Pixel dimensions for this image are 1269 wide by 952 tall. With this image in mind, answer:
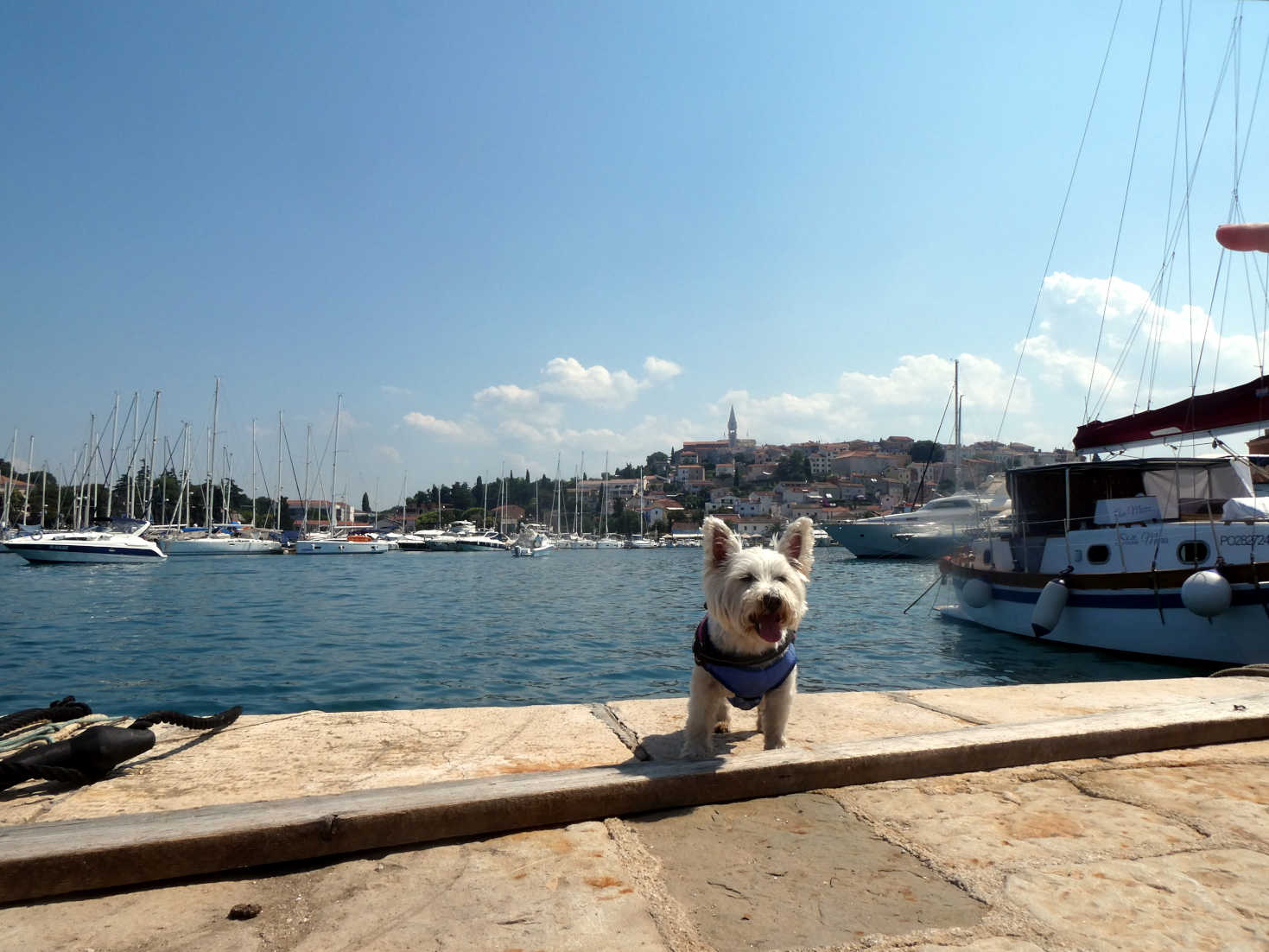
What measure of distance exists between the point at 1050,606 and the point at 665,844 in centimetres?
1351

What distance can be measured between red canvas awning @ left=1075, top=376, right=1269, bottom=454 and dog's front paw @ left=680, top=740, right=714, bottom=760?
12001mm

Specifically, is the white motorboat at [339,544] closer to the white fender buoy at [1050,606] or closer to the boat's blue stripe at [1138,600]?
the boat's blue stripe at [1138,600]

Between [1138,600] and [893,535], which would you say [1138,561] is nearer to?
[1138,600]

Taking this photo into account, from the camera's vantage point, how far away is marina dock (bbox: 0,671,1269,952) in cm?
178

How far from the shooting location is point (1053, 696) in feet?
13.8

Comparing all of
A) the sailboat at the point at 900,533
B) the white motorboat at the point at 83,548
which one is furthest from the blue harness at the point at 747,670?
the white motorboat at the point at 83,548

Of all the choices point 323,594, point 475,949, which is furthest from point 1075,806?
point 323,594

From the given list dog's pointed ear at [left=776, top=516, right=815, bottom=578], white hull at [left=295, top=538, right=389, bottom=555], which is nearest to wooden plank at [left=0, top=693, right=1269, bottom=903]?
dog's pointed ear at [left=776, top=516, right=815, bottom=578]

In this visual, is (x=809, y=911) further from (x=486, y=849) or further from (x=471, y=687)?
(x=471, y=687)

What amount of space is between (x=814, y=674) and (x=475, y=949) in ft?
35.5

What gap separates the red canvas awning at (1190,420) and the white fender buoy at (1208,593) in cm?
234

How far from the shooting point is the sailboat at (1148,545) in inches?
439

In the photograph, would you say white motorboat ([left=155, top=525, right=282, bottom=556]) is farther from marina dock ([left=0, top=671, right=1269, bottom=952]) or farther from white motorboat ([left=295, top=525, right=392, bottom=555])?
marina dock ([left=0, top=671, right=1269, bottom=952])

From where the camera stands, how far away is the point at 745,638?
3.04 m
